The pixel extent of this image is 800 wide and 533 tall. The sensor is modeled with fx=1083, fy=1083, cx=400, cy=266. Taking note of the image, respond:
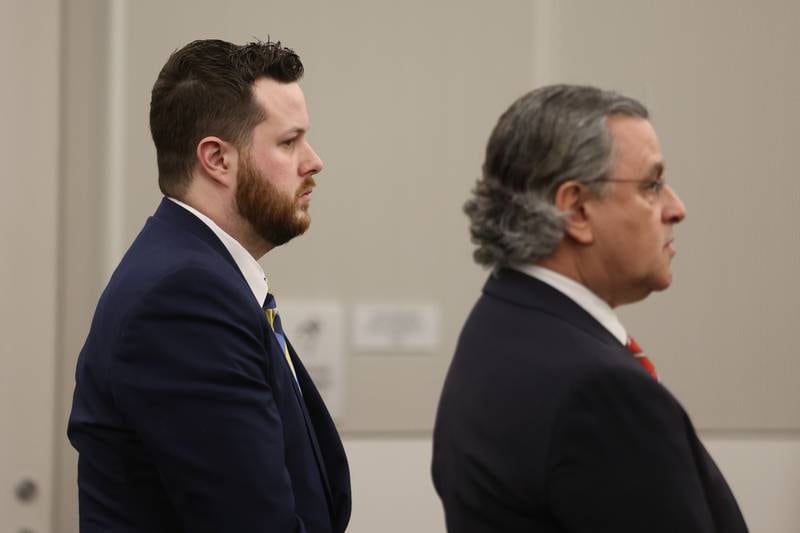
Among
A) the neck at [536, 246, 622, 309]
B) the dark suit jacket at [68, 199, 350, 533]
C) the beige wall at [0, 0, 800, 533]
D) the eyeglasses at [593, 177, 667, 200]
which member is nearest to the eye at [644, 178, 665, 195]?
the eyeglasses at [593, 177, 667, 200]

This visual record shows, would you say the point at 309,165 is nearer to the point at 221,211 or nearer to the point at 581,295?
the point at 221,211

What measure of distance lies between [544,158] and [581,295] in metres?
0.16

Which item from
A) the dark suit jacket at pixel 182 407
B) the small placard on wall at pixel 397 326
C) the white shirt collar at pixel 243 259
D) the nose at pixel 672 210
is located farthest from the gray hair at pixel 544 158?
the small placard on wall at pixel 397 326

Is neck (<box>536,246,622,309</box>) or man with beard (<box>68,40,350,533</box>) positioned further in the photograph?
man with beard (<box>68,40,350,533</box>)

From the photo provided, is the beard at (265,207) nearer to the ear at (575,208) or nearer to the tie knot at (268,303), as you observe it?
the tie knot at (268,303)

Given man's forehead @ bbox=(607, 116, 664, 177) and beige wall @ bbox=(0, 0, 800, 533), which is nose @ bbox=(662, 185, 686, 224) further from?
beige wall @ bbox=(0, 0, 800, 533)

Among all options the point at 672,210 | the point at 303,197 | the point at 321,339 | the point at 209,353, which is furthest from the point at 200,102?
the point at 321,339

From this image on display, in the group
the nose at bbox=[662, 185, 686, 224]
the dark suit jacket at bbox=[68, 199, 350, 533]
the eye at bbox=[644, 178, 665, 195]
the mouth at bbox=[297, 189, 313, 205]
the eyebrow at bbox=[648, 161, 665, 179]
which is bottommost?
the dark suit jacket at bbox=[68, 199, 350, 533]

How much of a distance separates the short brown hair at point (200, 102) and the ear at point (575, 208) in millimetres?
579

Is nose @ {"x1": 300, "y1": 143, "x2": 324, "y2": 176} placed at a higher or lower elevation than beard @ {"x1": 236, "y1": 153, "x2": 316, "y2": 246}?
higher

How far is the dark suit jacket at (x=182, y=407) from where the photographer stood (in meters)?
1.34

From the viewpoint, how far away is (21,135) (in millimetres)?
2525

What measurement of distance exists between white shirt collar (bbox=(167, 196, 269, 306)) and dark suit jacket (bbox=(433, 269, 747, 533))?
0.49 meters

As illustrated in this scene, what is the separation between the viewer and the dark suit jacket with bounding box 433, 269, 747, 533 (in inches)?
41.8
